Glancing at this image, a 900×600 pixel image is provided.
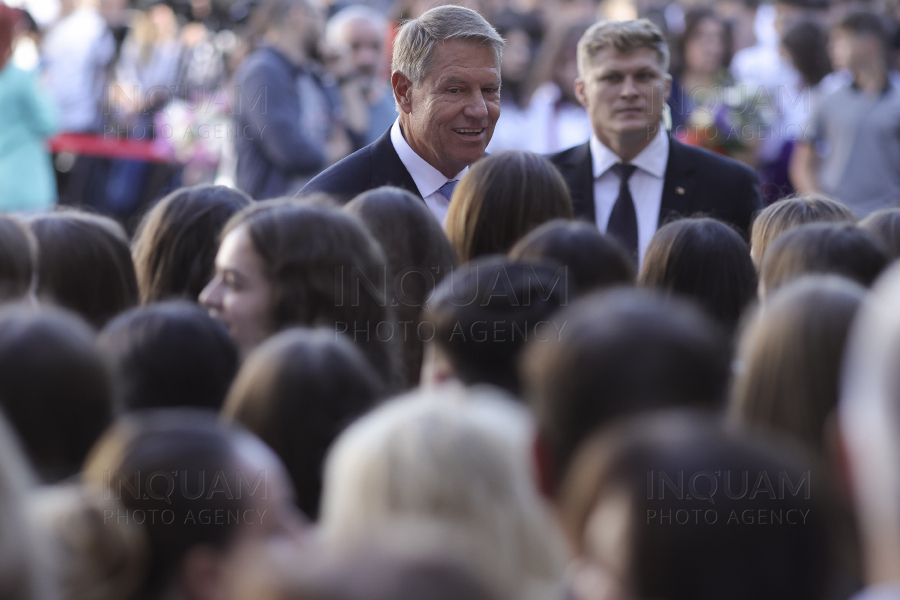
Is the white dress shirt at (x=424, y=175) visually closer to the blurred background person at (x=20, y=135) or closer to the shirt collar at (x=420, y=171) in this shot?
the shirt collar at (x=420, y=171)

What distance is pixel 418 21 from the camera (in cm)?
468

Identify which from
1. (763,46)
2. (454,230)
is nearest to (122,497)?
(454,230)

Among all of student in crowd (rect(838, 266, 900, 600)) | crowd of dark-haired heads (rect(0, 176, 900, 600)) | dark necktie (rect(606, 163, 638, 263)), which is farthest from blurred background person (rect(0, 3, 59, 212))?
student in crowd (rect(838, 266, 900, 600))

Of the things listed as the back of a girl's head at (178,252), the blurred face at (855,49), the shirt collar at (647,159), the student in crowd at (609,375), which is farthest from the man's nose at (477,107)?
the blurred face at (855,49)

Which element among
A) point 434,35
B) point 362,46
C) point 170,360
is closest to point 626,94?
point 434,35

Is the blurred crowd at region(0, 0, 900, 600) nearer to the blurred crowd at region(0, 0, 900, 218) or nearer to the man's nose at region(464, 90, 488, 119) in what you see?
the man's nose at region(464, 90, 488, 119)

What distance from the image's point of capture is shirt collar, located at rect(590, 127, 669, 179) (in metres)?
5.02

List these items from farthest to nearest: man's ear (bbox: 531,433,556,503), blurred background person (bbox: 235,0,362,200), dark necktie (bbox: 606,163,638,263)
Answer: blurred background person (bbox: 235,0,362,200), dark necktie (bbox: 606,163,638,263), man's ear (bbox: 531,433,556,503)

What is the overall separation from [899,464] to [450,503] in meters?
0.67

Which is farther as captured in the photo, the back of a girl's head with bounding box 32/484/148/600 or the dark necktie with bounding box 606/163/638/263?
the dark necktie with bounding box 606/163/638/263

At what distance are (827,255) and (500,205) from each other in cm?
98

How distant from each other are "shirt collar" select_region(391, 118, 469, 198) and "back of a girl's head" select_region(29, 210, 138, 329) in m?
1.36

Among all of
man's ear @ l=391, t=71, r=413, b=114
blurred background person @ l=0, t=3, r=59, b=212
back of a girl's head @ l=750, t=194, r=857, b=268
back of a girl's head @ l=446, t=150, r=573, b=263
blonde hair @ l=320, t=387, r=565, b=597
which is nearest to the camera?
blonde hair @ l=320, t=387, r=565, b=597

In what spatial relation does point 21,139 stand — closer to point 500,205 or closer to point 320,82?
point 320,82
